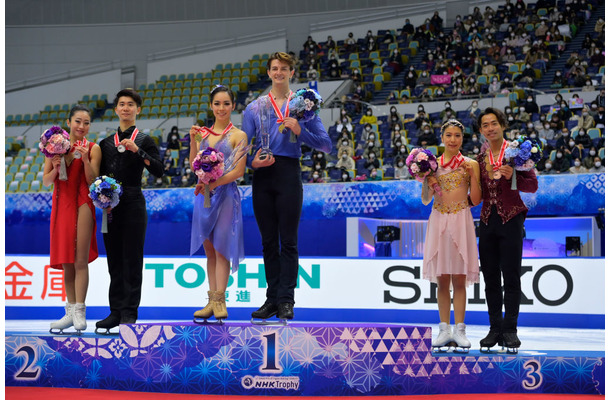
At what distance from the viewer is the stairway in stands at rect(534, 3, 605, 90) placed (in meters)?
17.8

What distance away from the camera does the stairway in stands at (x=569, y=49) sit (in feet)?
58.3

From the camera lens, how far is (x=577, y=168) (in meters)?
12.7

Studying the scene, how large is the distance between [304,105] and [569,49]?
15826mm

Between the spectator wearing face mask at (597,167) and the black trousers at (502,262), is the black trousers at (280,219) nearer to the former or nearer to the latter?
the black trousers at (502,262)

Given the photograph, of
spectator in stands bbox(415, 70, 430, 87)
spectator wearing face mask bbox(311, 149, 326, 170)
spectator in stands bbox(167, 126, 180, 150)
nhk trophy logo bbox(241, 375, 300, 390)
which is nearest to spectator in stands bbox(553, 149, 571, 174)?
spectator wearing face mask bbox(311, 149, 326, 170)

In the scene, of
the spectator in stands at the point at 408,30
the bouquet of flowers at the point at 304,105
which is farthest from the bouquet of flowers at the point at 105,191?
the spectator in stands at the point at 408,30

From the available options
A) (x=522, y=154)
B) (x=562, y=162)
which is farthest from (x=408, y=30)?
(x=522, y=154)

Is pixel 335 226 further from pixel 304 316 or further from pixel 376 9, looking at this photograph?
pixel 376 9

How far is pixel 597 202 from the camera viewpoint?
11.8m

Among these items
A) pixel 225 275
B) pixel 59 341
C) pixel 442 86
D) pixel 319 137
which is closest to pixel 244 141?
pixel 319 137

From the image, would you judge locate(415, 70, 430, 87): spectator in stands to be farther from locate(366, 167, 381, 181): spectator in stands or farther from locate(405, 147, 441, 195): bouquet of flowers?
locate(405, 147, 441, 195): bouquet of flowers

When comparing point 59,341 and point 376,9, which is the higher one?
point 376,9

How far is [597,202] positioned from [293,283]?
26.7 feet

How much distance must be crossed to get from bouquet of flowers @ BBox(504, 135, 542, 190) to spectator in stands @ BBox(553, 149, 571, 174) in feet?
27.5
